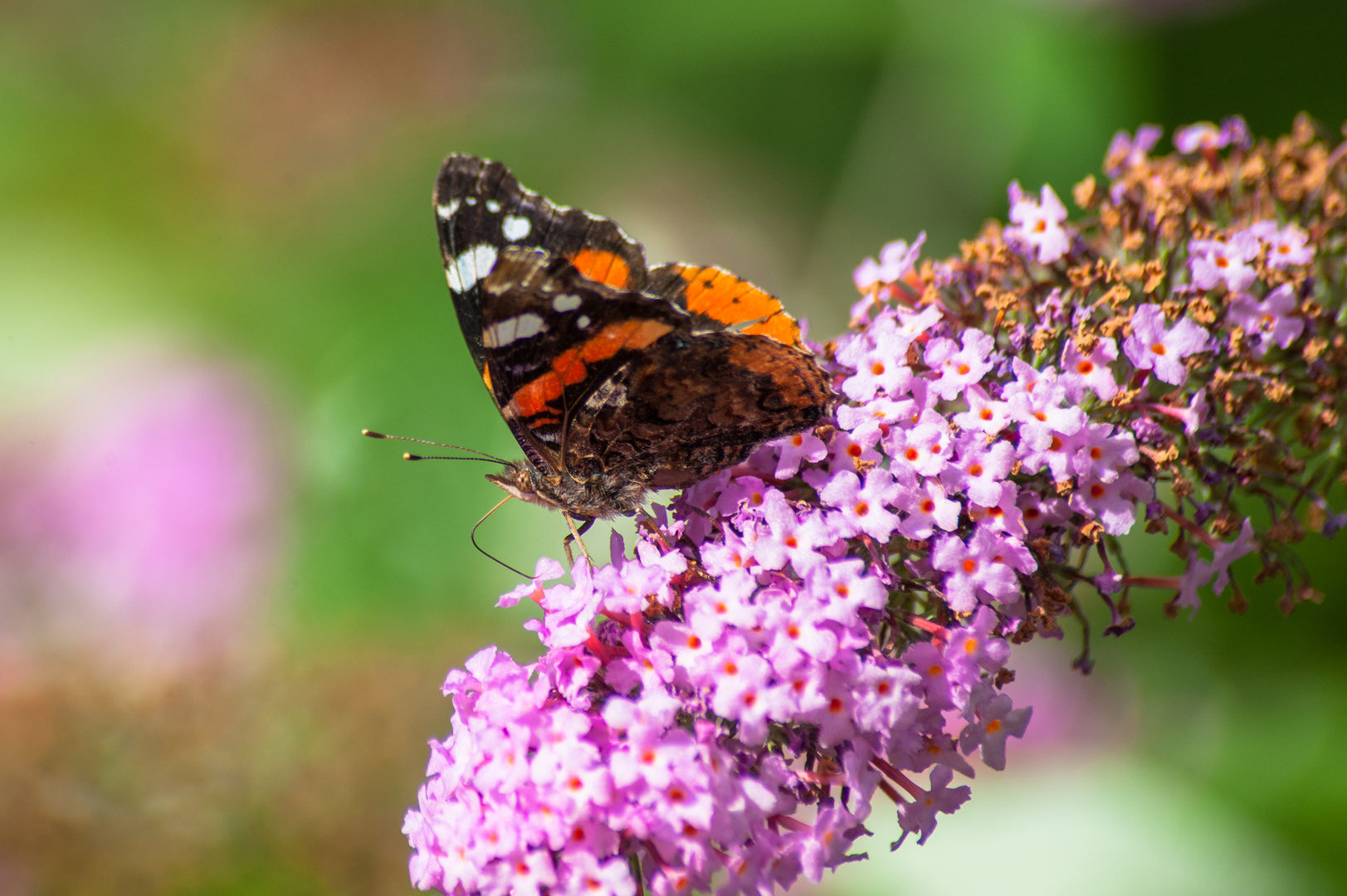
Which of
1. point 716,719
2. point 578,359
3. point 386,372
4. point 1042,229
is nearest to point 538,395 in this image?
point 578,359

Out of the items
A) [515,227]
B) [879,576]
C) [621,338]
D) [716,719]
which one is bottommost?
[716,719]

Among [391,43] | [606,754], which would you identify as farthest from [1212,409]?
[391,43]

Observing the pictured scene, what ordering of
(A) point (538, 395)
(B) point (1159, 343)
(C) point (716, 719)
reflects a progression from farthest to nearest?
(A) point (538, 395) → (B) point (1159, 343) → (C) point (716, 719)

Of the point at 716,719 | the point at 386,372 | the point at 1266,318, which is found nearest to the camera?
the point at 716,719

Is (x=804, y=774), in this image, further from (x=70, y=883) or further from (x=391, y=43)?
(x=391, y=43)

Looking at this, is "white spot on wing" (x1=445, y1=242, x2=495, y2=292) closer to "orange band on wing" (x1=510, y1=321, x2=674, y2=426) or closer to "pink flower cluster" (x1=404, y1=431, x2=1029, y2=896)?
"orange band on wing" (x1=510, y1=321, x2=674, y2=426)

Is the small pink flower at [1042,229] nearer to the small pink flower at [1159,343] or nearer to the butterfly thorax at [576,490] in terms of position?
the small pink flower at [1159,343]

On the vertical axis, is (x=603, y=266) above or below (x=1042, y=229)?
above

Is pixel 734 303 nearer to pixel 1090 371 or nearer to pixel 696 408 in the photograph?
pixel 696 408
